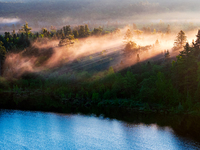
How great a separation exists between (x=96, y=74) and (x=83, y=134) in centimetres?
6330

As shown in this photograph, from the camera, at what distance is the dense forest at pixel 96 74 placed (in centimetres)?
8312

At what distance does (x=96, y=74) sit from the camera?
122 meters

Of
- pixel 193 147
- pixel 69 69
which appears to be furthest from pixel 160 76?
pixel 69 69

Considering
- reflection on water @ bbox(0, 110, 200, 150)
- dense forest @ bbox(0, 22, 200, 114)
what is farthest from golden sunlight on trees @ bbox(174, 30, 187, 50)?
reflection on water @ bbox(0, 110, 200, 150)

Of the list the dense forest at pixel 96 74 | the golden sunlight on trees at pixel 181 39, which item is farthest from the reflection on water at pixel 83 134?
the golden sunlight on trees at pixel 181 39

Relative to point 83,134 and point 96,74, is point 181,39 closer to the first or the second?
point 96,74

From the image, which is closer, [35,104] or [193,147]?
[193,147]

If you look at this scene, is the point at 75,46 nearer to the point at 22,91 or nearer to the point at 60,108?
the point at 22,91

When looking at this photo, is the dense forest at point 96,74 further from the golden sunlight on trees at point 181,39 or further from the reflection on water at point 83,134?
the reflection on water at point 83,134

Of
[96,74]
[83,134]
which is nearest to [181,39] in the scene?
[96,74]

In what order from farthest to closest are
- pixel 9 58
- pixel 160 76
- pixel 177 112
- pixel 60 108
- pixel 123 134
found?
pixel 9 58 < pixel 60 108 < pixel 160 76 < pixel 177 112 < pixel 123 134

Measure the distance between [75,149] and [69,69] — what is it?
91.0 m

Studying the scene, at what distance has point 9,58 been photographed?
15512 cm

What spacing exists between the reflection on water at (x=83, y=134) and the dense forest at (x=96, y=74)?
57.9 ft
